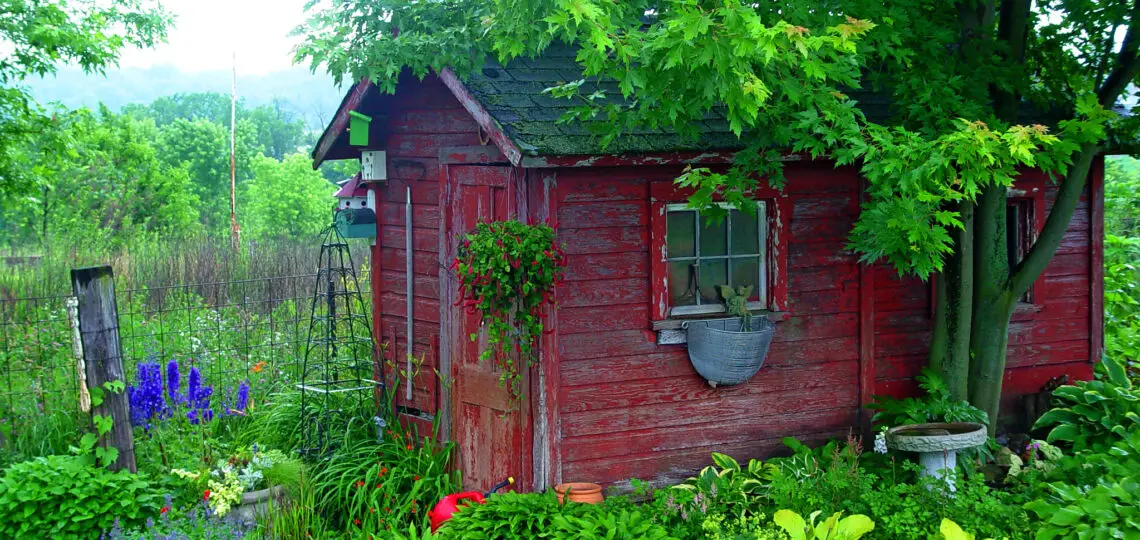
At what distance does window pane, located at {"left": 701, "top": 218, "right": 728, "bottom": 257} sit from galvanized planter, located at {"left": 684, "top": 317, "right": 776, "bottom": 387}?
1.67 ft

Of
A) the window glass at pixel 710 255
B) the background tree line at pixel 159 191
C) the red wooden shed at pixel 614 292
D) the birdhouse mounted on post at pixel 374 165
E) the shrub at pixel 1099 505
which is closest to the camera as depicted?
the shrub at pixel 1099 505

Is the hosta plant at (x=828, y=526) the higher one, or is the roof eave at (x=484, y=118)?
the roof eave at (x=484, y=118)

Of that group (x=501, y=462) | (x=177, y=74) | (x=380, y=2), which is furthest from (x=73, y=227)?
(x=177, y=74)

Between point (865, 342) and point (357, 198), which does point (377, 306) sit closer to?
point (357, 198)

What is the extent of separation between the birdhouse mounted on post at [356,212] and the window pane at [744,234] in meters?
3.09

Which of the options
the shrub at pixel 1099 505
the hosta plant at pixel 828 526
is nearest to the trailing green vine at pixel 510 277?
the hosta plant at pixel 828 526

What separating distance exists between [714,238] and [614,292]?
33.8 inches

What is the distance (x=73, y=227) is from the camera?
23.2 m

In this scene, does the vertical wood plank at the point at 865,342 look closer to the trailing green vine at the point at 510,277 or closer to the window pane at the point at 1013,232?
the window pane at the point at 1013,232

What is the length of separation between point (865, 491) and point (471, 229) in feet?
10.6

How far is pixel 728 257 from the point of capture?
720cm

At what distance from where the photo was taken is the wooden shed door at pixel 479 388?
7.01m

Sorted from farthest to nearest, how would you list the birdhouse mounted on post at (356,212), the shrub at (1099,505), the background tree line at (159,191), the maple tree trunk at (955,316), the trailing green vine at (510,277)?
the background tree line at (159,191)
the birdhouse mounted on post at (356,212)
the maple tree trunk at (955,316)
the trailing green vine at (510,277)
the shrub at (1099,505)

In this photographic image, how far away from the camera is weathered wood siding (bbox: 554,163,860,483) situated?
689 cm
